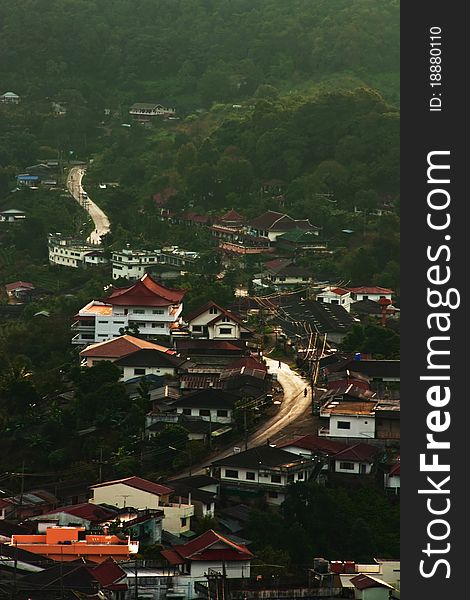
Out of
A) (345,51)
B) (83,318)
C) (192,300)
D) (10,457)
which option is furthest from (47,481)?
(345,51)

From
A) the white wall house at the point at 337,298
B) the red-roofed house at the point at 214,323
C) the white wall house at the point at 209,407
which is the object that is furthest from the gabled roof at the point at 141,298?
the white wall house at the point at 209,407

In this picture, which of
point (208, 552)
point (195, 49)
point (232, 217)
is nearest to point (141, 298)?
point (232, 217)

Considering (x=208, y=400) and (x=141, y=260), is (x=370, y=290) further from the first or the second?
(x=208, y=400)

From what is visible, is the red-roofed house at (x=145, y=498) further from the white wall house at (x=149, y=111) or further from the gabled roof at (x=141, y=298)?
the white wall house at (x=149, y=111)

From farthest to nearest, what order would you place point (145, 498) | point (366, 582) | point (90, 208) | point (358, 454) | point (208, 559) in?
point (90, 208), point (358, 454), point (145, 498), point (208, 559), point (366, 582)

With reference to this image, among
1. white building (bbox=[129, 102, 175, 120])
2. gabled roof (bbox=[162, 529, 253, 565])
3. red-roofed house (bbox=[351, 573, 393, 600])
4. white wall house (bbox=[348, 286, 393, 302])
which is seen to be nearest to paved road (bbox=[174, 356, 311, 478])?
gabled roof (bbox=[162, 529, 253, 565])

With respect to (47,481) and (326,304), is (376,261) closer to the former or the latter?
(326,304)
